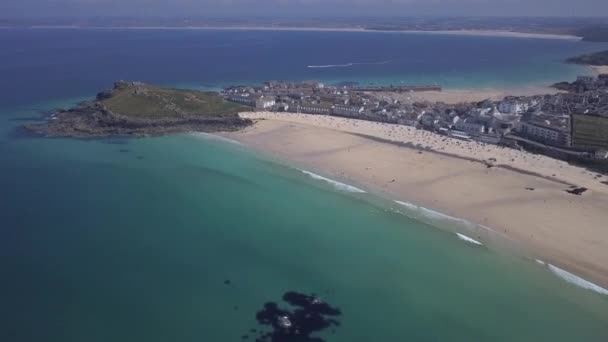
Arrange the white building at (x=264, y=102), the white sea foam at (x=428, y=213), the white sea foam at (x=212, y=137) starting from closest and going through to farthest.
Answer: the white sea foam at (x=428, y=213)
the white sea foam at (x=212, y=137)
the white building at (x=264, y=102)

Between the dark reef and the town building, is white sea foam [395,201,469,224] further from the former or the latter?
the town building

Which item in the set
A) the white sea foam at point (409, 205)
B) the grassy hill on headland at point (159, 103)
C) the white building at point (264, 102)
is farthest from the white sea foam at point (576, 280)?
the white building at point (264, 102)

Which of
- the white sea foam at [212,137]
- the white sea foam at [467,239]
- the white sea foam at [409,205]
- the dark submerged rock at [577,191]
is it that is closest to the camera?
the white sea foam at [467,239]

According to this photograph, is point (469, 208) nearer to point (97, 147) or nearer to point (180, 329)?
point (180, 329)

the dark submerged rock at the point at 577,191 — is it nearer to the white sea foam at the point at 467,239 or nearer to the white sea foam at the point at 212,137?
the white sea foam at the point at 467,239

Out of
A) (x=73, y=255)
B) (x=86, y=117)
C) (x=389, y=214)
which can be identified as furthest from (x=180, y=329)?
(x=86, y=117)

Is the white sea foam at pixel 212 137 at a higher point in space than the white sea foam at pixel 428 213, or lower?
higher

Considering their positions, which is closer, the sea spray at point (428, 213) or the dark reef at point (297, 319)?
the dark reef at point (297, 319)
